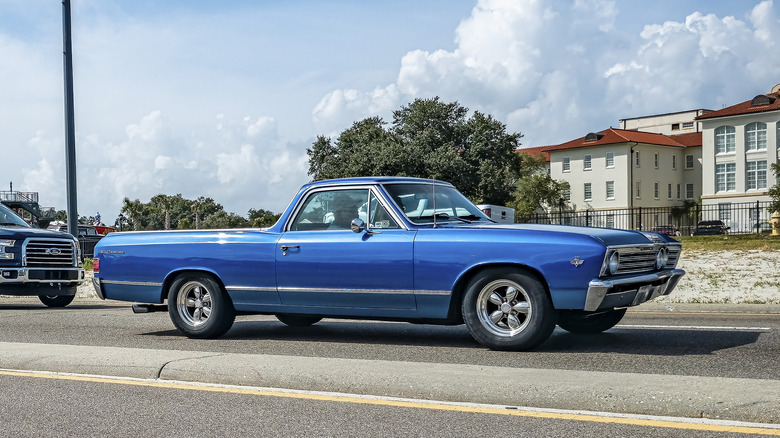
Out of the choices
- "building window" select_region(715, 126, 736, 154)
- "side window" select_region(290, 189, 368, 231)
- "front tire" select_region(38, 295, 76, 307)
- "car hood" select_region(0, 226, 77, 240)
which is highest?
"building window" select_region(715, 126, 736, 154)

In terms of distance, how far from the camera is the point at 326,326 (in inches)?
439

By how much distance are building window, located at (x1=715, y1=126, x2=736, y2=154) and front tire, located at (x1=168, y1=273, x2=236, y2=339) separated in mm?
76165

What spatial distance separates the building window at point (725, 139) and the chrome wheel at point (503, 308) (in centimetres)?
7653

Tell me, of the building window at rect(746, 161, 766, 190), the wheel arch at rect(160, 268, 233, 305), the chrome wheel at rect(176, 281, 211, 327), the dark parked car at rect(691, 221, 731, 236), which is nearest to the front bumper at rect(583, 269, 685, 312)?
the wheel arch at rect(160, 268, 233, 305)

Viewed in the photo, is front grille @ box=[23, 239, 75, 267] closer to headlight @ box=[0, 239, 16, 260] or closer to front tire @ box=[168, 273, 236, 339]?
headlight @ box=[0, 239, 16, 260]

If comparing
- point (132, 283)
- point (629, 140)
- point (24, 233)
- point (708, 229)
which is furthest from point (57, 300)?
point (629, 140)

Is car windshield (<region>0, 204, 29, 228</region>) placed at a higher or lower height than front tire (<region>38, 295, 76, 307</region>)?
higher

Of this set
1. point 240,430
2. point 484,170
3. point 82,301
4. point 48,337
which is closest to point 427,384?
point 240,430

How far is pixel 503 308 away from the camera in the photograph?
821 centimetres

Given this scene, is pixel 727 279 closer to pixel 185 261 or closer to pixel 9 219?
pixel 185 261

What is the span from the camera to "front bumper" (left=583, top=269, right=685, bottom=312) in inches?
305

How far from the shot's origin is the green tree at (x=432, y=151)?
2608 inches

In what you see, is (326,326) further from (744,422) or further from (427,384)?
(744,422)

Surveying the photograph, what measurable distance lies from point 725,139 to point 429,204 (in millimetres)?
76345
